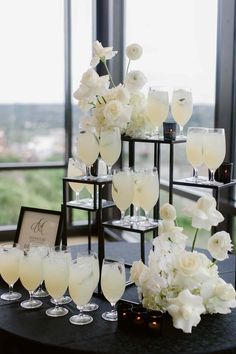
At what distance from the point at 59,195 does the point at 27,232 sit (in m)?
2.92

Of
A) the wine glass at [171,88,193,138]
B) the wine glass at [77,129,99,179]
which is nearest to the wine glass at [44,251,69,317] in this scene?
the wine glass at [77,129,99,179]

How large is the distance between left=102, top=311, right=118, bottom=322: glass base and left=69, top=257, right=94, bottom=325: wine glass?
5 cm

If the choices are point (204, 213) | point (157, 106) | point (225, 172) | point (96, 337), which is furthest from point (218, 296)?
point (157, 106)

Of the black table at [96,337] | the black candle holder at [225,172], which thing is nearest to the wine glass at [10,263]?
the black table at [96,337]

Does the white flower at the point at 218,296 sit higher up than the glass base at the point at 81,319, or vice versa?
the white flower at the point at 218,296

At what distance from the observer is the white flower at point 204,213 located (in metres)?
1.65

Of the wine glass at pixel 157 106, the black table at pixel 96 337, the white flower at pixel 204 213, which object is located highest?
the wine glass at pixel 157 106

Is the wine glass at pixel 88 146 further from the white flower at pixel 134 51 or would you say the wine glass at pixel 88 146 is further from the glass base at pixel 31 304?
the glass base at pixel 31 304

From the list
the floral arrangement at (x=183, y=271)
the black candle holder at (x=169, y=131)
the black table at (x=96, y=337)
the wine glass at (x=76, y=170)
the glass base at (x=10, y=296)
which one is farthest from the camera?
the wine glass at (x=76, y=170)

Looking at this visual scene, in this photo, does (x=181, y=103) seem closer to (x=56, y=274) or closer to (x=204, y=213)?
(x=204, y=213)

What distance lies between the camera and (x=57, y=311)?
68.8 inches

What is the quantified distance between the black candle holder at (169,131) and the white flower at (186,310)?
0.64 meters

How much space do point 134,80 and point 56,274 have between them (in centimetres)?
73

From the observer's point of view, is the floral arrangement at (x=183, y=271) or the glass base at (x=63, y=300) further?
the glass base at (x=63, y=300)
